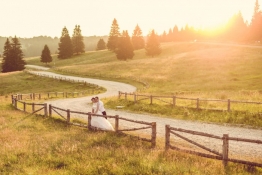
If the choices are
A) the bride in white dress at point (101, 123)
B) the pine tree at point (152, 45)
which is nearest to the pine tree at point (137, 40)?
the pine tree at point (152, 45)

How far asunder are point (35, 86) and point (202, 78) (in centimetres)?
3333

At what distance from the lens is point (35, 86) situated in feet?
177

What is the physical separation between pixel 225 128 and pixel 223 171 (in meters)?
8.71

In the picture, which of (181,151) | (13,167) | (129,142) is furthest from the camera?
(129,142)

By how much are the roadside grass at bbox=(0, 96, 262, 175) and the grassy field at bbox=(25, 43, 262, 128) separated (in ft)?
30.1

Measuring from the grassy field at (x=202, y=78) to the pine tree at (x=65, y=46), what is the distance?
119ft

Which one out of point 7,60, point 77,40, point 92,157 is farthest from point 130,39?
point 92,157

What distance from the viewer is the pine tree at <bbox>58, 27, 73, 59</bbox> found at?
4235 inches

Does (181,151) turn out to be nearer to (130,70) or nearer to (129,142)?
(129,142)

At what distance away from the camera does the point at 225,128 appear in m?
16.7

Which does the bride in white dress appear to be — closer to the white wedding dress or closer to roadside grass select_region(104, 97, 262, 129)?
the white wedding dress

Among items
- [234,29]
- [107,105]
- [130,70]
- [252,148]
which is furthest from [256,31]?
[252,148]

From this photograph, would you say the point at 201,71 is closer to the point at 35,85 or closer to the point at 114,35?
the point at 35,85

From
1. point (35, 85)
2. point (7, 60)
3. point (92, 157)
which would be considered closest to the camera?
point (92, 157)
